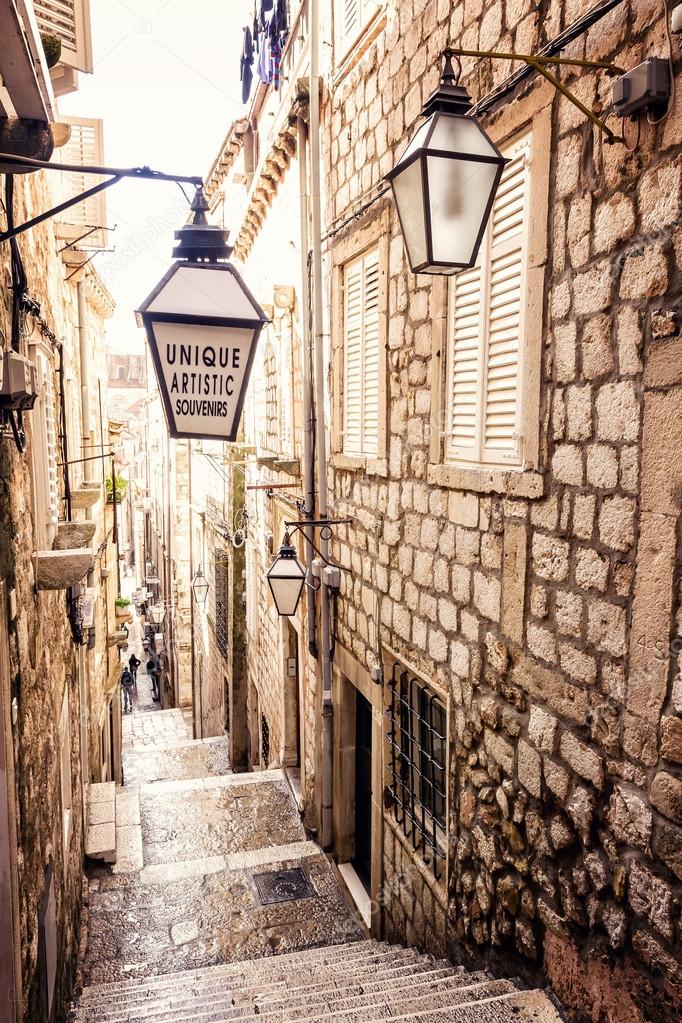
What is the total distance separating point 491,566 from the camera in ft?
12.4

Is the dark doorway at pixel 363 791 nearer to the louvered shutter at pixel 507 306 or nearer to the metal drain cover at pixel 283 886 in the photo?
the metal drain cover at pixel 283 886

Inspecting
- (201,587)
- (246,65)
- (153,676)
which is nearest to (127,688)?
(153,676)

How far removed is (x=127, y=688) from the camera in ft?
86.3

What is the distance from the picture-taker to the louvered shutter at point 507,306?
11.2 ft

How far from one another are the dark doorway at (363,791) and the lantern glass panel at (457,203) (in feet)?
16.4

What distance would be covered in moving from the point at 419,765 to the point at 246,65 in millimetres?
10359

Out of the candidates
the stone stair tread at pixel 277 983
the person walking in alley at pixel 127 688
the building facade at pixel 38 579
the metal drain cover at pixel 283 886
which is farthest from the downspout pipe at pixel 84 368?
the person walking in alley at pixel 127 688

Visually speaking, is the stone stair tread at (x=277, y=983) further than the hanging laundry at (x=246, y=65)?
No

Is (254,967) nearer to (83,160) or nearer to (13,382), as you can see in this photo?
(13,382)

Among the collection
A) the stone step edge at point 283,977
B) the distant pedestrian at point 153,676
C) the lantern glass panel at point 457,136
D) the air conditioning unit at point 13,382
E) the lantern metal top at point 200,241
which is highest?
the lantern glass panel at point 457,136

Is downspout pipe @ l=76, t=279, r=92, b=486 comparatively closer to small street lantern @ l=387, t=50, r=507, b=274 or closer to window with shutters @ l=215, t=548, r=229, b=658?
window with shutters @ l=215, t=548, r=229, b=658

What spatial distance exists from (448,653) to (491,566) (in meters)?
0.81

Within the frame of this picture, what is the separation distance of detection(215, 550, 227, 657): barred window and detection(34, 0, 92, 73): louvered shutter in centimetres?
1037

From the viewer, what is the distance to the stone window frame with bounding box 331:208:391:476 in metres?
5.36
